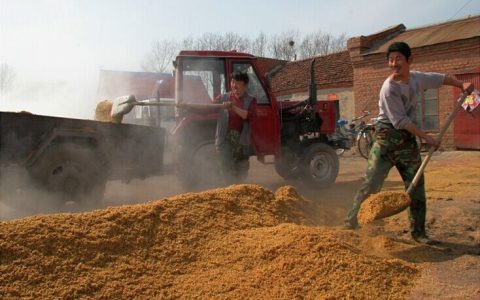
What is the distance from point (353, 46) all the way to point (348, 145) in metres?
10.2

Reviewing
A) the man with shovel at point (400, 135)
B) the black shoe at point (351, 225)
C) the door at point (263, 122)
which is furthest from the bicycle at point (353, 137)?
the black shoe at point (351, 225)

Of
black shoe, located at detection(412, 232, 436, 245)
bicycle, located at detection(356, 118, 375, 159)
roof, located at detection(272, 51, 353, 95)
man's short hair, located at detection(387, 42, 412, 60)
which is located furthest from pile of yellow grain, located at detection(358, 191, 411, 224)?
roof, located at detection(272, 51, 353, 95)

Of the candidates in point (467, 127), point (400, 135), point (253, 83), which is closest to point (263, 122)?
point (253, 83)

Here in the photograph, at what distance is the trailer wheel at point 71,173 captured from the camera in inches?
233

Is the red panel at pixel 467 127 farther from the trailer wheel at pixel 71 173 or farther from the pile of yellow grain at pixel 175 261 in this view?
the pile of yellow grain at pixel 175 261

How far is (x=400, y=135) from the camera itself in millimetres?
4410

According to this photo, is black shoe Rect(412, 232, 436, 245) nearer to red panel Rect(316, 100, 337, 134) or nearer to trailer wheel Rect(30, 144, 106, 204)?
trailer wheel Rect(30, 144, 106, 204)

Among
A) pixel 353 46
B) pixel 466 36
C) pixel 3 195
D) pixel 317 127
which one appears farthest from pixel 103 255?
pixel 353 46

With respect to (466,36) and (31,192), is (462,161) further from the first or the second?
(31,192)

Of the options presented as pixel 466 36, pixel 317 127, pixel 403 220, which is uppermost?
pixel 466 36

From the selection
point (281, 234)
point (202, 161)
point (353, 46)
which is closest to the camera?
point (281, 234)

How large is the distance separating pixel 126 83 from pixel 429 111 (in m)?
11.8

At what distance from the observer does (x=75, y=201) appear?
20.6ft

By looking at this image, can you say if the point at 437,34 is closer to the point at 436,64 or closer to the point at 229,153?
the point at 436,64
